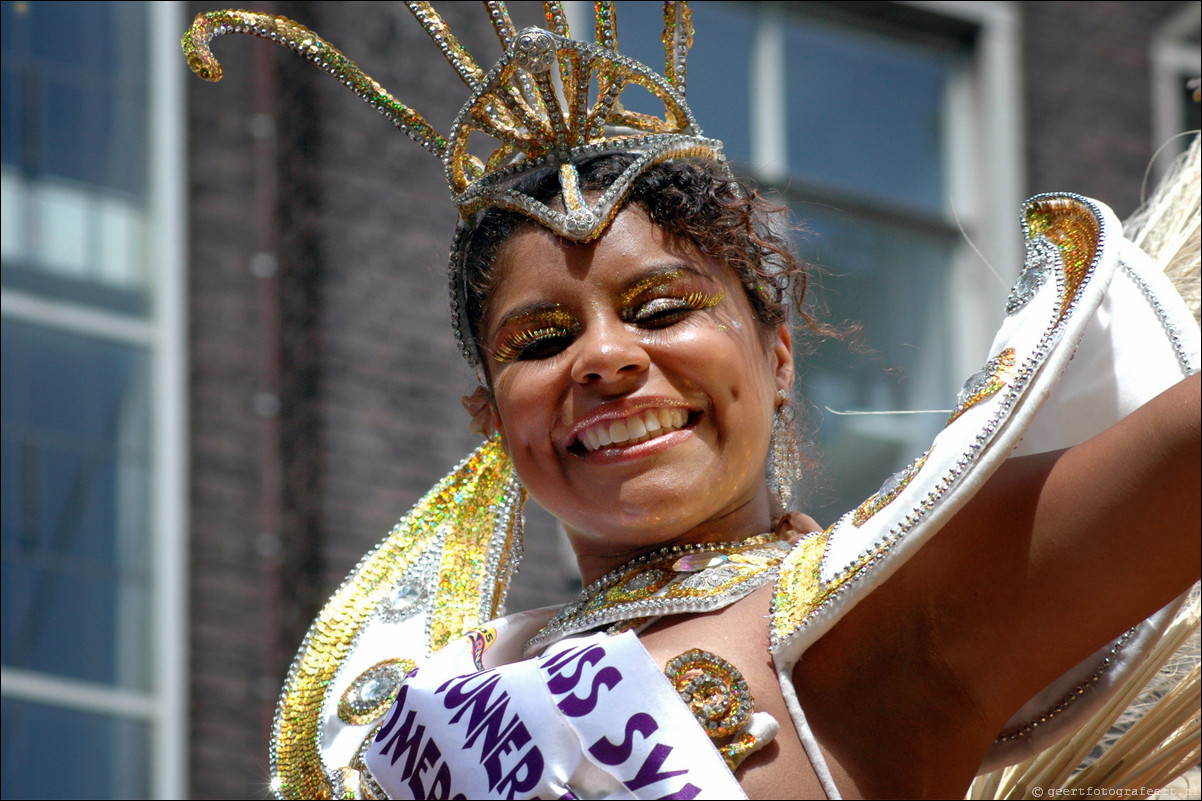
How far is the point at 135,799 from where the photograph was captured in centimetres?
493

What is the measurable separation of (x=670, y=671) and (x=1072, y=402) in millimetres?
527

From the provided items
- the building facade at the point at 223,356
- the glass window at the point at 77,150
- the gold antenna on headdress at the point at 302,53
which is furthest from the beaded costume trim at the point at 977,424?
the glass window at the point at 77,150

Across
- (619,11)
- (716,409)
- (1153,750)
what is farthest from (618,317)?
(619,11)

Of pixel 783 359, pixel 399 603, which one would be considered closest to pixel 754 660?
pixel 783 359

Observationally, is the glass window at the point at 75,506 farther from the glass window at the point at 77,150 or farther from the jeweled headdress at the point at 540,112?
the jeweled headdress at the point at 540,112

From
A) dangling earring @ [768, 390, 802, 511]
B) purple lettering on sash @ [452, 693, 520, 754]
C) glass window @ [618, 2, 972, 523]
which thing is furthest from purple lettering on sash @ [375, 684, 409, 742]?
glass window @ [618, 2, 972, 523]

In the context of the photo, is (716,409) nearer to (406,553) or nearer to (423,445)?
(406,553)

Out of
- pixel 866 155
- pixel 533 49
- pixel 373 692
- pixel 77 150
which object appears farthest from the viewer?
pixel 866 155

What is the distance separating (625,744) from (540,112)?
2.89ft

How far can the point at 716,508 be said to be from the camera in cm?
200

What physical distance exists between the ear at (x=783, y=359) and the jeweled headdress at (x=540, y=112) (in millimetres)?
242

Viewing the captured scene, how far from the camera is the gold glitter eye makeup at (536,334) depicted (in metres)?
2.01

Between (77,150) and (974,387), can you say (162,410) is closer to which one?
(77,150)

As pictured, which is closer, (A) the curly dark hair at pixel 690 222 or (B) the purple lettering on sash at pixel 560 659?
(B) the purple lettering on sash at pixel 560 659
